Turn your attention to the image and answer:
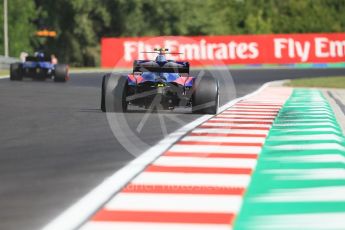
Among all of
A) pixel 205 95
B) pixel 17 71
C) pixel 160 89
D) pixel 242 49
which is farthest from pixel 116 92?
pixel 242 49

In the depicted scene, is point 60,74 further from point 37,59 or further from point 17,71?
point 17,71

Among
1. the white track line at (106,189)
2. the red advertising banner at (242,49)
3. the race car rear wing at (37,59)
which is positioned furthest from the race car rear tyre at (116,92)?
the red advertising banner at (242,49)

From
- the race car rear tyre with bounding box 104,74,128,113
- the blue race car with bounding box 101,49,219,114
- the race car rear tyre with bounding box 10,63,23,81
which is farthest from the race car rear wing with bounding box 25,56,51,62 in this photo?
the race car rear tyre with bounding box 104,74,128,113

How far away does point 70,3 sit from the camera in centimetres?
6662

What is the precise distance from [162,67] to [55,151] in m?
6.46

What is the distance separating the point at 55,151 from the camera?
11.0 metres

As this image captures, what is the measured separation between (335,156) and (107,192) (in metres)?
3.62

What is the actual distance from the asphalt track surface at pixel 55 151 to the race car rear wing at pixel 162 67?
2.72 ft

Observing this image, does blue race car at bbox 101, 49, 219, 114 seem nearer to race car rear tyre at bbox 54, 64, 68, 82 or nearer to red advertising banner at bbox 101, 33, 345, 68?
race car rear tyre at bbox 54, 64, 68, 82

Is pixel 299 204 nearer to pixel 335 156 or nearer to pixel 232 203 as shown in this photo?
pixel 232 203

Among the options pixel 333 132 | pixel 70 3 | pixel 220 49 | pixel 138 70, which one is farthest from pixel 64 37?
pixel 333 132

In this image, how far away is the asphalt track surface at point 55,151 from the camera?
294 inches

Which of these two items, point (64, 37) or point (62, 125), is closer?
point (62, 125)

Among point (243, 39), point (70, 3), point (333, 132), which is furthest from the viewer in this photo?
point (70, 3)
